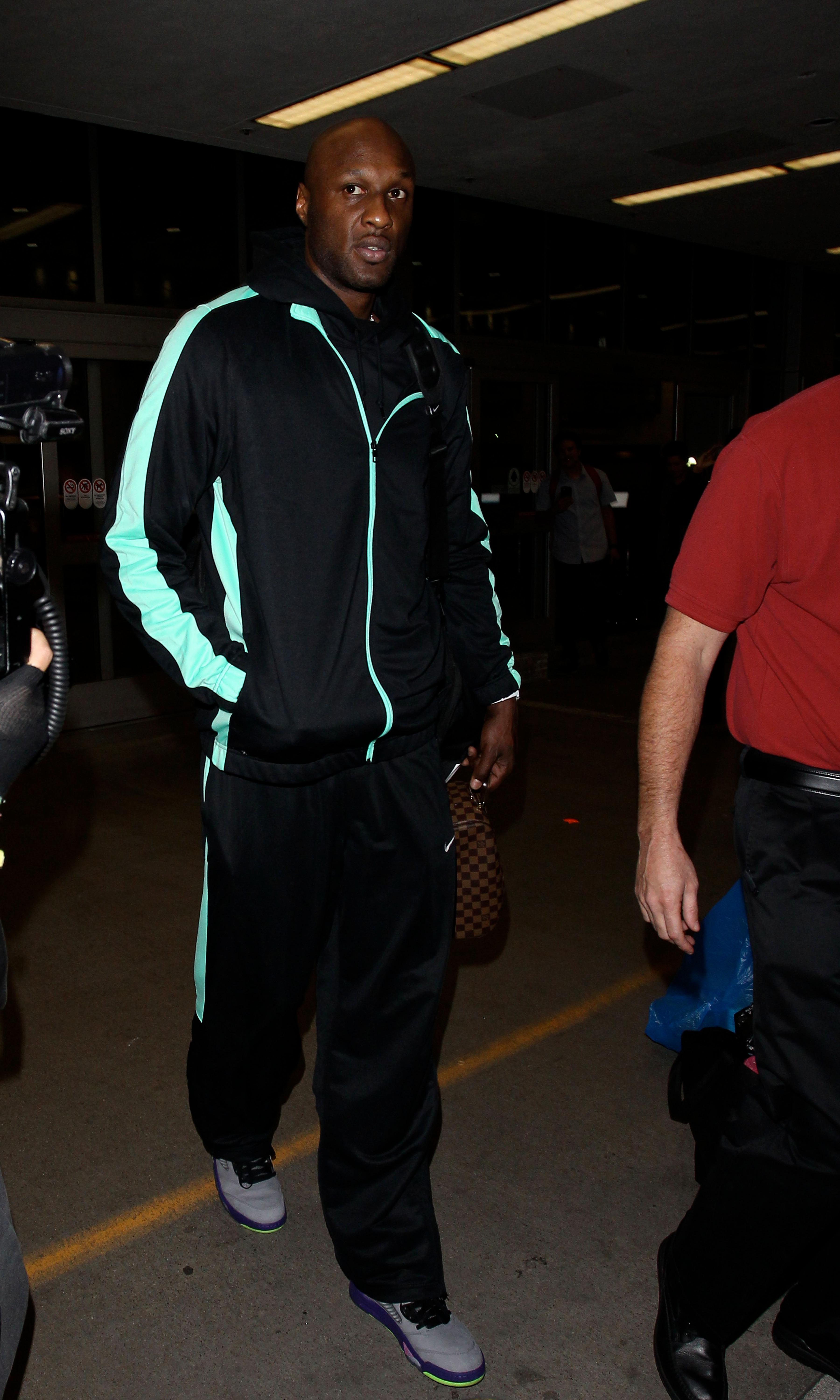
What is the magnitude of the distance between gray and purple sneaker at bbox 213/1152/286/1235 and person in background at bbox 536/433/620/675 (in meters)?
7.09

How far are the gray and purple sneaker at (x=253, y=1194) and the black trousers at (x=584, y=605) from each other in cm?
716

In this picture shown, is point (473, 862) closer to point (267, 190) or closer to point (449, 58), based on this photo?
point (449, 58)

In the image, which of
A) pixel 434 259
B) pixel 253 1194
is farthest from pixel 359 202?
pixel 434 259

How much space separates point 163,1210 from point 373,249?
6.81 ft

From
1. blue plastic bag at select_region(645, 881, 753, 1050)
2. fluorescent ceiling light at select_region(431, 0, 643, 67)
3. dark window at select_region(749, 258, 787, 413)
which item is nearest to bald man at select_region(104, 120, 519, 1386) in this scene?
blue plastic bag at select_region(645, 881, 753, 1050)

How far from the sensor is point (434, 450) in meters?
2.16

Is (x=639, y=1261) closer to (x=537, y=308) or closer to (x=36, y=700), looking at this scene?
(x=36, y=700)

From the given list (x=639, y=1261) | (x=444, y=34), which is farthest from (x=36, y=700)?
(x=444, y=34)

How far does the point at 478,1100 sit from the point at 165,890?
6.23 ft

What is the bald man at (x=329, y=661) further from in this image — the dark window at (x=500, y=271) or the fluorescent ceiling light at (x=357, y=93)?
the dark window at (x=500, y=271)

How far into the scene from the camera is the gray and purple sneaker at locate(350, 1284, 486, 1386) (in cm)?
205

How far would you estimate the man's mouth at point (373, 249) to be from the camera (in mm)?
2016

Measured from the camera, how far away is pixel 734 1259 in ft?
6.37

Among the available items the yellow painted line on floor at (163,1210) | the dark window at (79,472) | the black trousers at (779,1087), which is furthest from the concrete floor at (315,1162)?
the dark window at (79,472)
